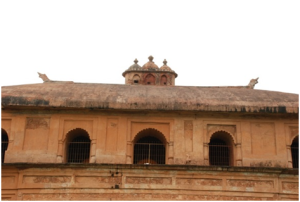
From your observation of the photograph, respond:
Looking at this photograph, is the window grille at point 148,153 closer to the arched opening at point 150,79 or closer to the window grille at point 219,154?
the window grille at point 219,154

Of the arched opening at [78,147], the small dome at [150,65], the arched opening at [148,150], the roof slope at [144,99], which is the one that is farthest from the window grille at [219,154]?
the small dome at [150,65]

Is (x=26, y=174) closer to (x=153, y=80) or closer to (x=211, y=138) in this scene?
(x=211, y=138)

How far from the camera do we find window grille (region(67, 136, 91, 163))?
13368 millimetres

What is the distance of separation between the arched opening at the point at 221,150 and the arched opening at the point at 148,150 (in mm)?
1735

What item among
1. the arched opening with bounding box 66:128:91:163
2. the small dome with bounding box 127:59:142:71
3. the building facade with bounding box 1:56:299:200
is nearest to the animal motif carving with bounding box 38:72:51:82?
the building facade with bounding box 1:56:299:200

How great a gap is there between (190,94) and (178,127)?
1466 millimetres

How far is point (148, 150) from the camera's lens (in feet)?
44.6

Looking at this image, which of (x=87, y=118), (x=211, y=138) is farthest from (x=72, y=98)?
(x=211, y=138)

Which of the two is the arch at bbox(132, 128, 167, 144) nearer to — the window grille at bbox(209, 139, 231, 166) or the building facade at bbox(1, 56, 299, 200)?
the building facade at bbox(1, 56, 299, 200)

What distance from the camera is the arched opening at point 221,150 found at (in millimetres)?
13406

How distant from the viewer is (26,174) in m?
12.4

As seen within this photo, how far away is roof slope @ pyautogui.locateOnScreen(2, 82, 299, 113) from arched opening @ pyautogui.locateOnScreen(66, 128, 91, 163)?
3.50 feet

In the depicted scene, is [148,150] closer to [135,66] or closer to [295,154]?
[295,154]

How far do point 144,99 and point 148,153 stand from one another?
6.33ft
